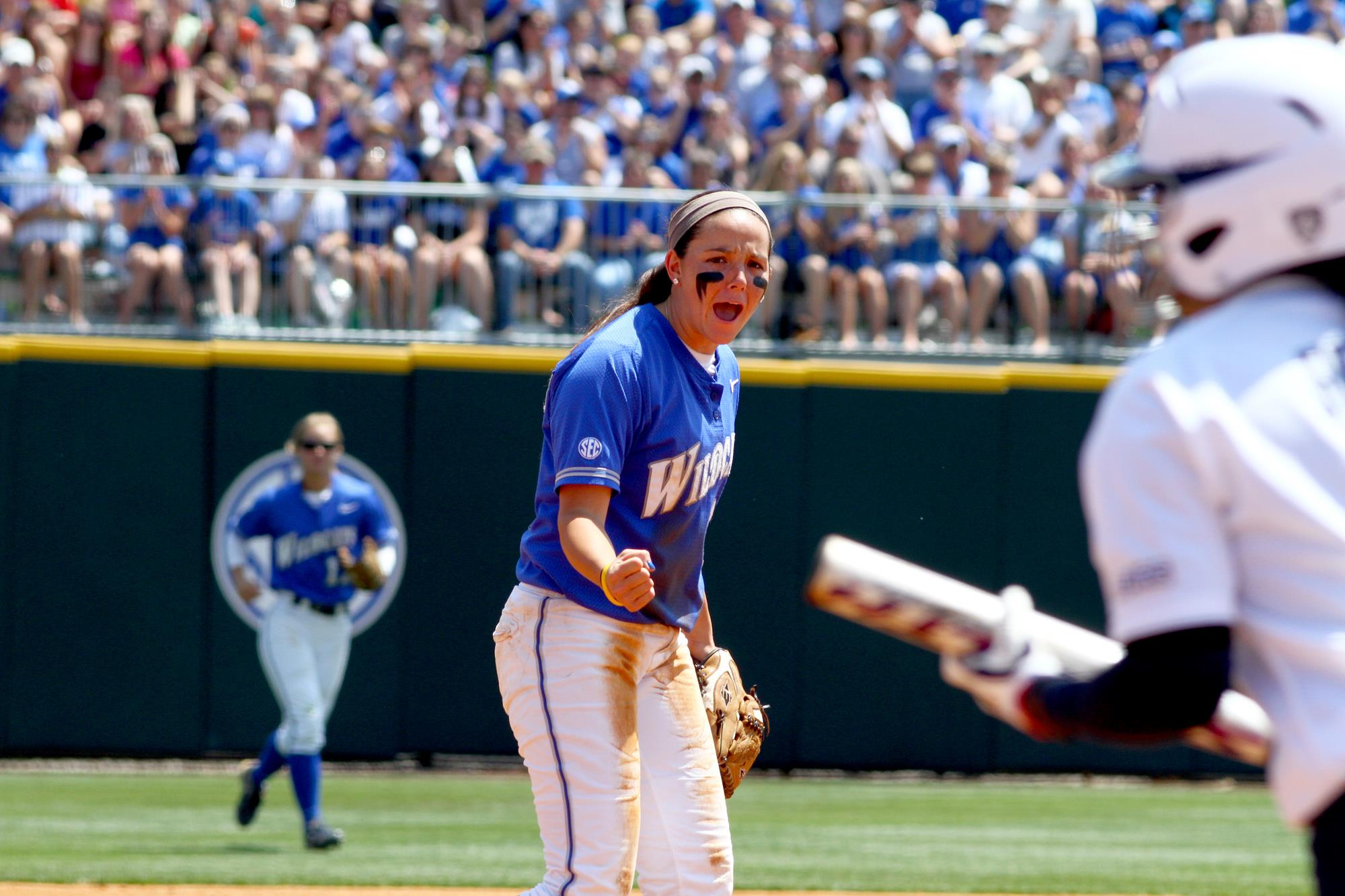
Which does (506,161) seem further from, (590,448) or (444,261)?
(590,448)

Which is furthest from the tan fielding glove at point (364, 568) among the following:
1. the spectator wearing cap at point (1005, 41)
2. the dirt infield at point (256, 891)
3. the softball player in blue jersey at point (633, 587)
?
the spectator wearing cap at point (1005, 41)

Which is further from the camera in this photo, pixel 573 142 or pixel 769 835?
pixel 573 142

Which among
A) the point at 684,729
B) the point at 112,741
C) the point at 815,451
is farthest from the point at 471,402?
the point at 684,729

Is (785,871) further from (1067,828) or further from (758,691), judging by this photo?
(758,691)

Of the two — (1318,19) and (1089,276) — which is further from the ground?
(1318,19)

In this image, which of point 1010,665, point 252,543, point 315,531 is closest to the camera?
point 1010,665

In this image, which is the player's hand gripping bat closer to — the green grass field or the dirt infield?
the dirt infield

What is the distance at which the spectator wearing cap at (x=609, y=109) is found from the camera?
1267cm

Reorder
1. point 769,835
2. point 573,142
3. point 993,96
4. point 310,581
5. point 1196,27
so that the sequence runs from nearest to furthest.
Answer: point 310,581, point 769,835, point 573,142, point 993,96, point 1196,27

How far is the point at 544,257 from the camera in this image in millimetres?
11648

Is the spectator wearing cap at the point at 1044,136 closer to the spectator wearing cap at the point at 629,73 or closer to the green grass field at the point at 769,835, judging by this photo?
the spectator wearing cap at the point at 629,73

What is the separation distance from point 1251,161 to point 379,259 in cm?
964

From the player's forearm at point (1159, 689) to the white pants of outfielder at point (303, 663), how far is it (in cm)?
646

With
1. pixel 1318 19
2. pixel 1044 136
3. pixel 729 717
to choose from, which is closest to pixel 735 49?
pixel 1044 136
